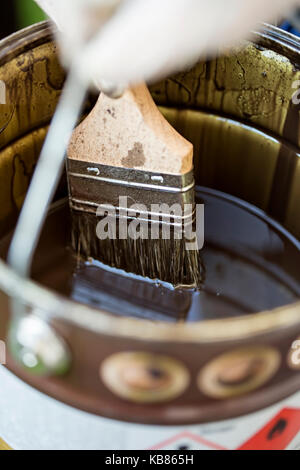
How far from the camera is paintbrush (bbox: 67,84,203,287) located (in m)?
0.56

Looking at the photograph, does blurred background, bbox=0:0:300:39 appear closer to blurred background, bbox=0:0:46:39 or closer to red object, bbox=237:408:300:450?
blurred background, bbox=0:0:46:39

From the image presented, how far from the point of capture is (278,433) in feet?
1.58

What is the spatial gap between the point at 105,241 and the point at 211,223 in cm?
16

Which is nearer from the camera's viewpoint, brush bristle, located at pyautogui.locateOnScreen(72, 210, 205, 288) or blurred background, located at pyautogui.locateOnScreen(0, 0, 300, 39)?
brush bristle, located at pyautogui.locateOnScreen(72, 210, 205, 288)

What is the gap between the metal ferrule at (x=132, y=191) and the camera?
0.59m

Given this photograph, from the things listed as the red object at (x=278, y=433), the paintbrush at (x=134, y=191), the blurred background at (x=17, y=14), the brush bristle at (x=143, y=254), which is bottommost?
the red object at (x=278, y=433)

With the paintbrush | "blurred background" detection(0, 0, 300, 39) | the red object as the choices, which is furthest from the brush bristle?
"blurred background" detection(0, 0, 300, 39)

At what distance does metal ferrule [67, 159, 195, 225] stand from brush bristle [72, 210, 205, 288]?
1.0 inches

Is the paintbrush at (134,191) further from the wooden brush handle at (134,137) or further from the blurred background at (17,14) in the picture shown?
the blurred background at (17,14)

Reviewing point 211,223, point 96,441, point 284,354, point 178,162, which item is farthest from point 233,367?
point 211,223

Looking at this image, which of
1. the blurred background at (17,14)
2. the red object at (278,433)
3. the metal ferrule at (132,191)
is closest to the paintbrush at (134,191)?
the metal ferrule at (132,191)

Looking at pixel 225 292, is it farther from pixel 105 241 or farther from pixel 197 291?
pixel 105 241

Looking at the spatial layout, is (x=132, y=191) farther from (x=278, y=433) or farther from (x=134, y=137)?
(x=278, y=433)

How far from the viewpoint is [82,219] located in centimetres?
67
